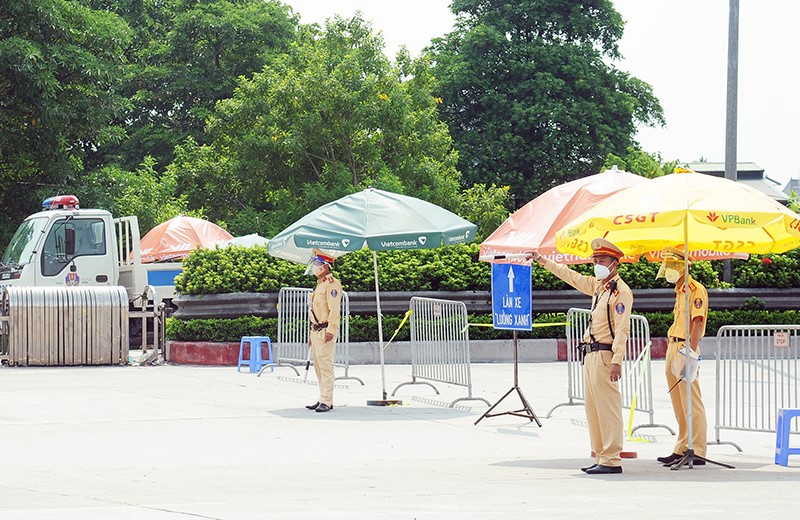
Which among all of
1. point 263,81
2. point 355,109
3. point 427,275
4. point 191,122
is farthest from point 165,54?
point 427,275

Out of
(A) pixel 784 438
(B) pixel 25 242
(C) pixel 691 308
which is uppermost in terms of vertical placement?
(B) pixel 25 242

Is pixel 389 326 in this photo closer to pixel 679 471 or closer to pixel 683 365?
Answer: pixel 683 365

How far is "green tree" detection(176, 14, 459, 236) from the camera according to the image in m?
31.8

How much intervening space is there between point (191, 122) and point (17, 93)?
702 inches

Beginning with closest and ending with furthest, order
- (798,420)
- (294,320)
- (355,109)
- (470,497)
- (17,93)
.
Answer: (470,497) < (798,420) < (294,320) < (17,93) < (355,109)

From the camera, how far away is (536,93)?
47.1 metres

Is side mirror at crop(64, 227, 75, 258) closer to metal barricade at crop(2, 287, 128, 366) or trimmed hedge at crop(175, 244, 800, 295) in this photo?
metal barricade at crop(2, 287, 128, 366)

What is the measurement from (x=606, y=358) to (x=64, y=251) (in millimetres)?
14802

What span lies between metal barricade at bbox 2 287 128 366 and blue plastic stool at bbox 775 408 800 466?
12.4 meters

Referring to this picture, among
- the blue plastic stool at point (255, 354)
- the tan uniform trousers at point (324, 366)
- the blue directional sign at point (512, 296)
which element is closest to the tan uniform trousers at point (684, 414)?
the blue directional sign at point (512, 296)

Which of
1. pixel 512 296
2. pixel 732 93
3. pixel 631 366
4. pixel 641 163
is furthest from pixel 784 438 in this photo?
pixel 641 163

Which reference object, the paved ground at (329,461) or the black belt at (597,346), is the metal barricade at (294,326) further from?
the black belt at (597,346)

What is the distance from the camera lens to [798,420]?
1220cm

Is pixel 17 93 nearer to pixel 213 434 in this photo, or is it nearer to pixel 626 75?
pixel 213 434
